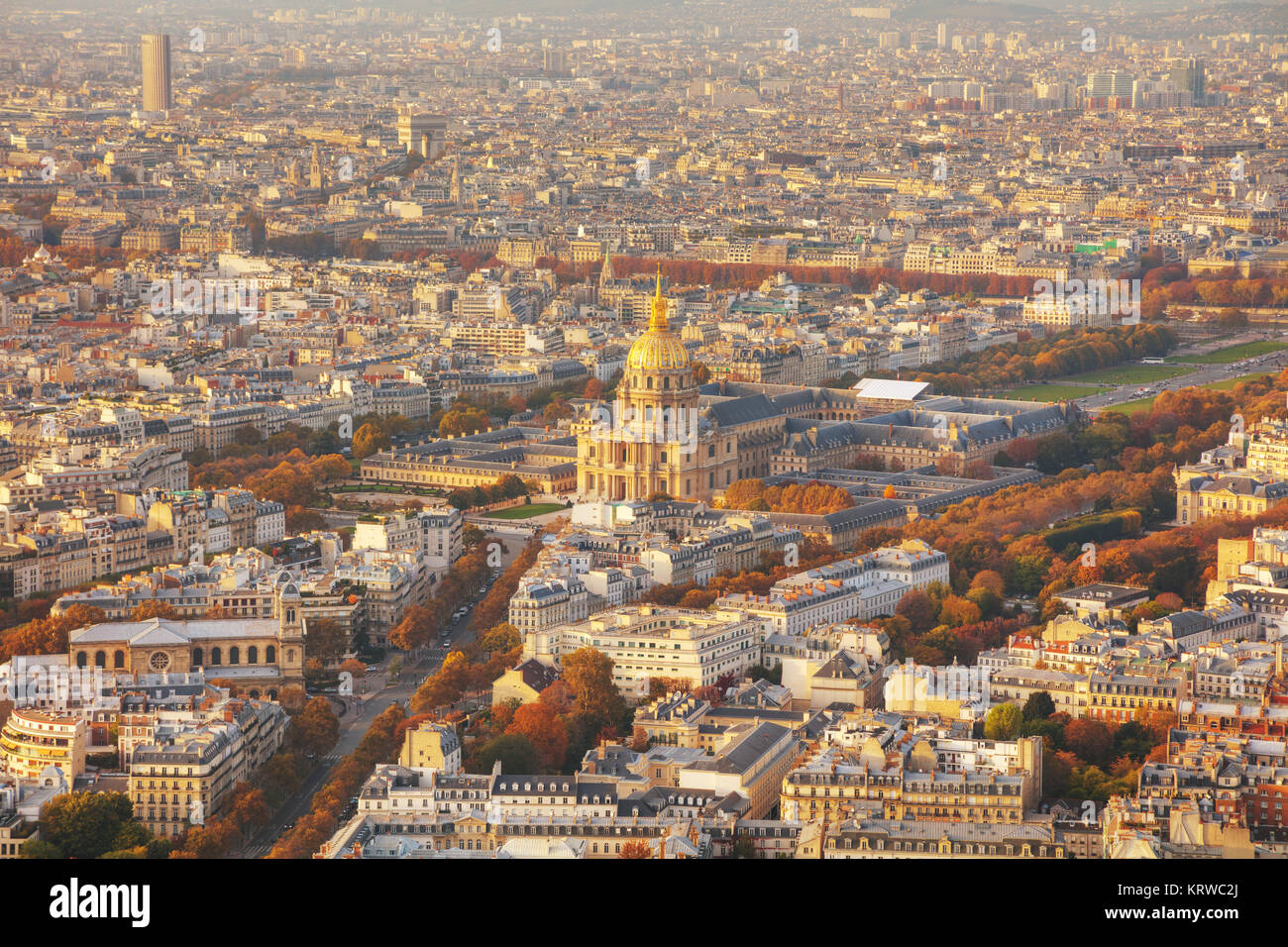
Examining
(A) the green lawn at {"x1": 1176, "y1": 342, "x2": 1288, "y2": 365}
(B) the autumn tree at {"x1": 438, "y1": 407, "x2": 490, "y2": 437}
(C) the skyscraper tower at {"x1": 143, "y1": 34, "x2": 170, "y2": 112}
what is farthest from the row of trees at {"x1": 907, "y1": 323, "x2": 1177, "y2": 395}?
(C) the skyscraper tower at {"x1": 143, "y1": 34, "x2": 170, "y2": 112}

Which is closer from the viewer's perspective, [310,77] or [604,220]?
[604,220]

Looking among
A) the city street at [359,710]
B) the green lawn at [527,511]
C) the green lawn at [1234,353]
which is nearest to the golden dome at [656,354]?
the green lawn at [527,511]

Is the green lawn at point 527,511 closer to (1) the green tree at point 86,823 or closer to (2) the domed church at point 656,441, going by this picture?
(2) the domed church at point 656,441

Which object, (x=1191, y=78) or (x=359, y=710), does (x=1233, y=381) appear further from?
(x=1191, y=78)

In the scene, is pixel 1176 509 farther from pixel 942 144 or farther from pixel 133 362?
pixel 942 144

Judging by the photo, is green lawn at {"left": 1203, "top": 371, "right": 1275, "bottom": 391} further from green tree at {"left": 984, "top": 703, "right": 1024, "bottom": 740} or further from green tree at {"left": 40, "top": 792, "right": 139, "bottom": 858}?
green tree at {"left": 40, "top": 792, "right": 139, "bottom": 858}

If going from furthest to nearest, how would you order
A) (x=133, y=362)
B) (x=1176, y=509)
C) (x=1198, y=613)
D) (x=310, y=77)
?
(x=310, y=77) < (x=133, y=362) < (x=1176, y=509) < (x=1198, y=613)

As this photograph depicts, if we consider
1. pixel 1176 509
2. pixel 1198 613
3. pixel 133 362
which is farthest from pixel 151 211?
pixel 1198 613
